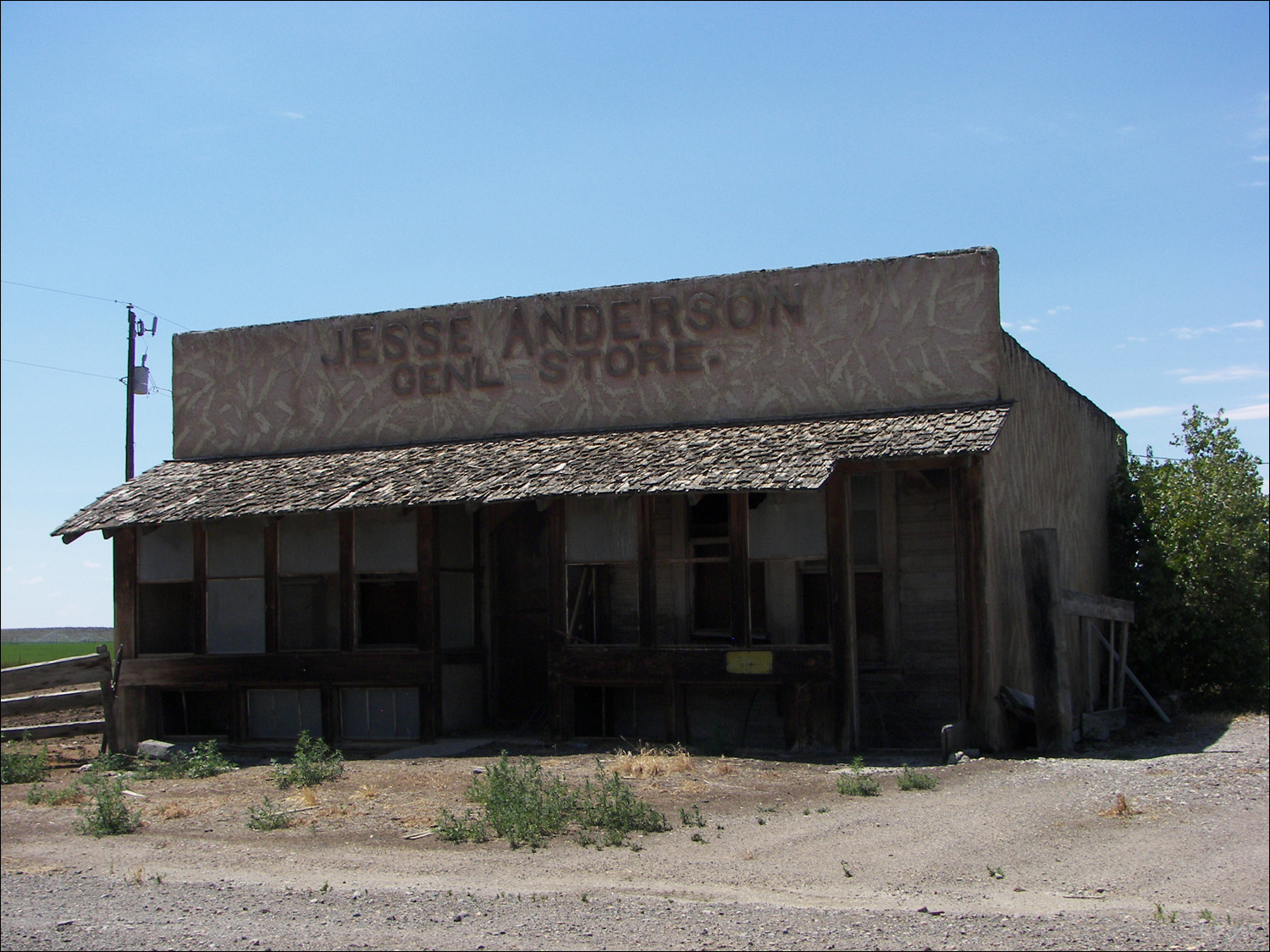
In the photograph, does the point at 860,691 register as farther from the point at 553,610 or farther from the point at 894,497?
the point at 553,610

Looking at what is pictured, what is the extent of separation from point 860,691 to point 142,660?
35.0 ft

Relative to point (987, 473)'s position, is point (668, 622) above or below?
below

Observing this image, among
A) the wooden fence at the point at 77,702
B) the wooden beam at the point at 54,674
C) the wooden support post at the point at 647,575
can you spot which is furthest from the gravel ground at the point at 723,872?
the wooden fence at the point at 77,702

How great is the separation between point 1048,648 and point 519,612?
26.3ft

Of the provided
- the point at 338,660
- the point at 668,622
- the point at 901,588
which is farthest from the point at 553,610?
the point at 901,588

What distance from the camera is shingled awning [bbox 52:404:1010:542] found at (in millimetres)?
14477

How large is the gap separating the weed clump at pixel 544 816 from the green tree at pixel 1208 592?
1299 centimetres

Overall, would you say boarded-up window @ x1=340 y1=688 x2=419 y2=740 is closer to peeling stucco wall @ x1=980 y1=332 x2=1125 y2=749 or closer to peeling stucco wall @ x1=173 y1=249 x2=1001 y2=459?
peeling stucco wall @ x1=173 y1=249 x2=1001 y2=459

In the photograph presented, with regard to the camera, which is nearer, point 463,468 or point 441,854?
point 441,854

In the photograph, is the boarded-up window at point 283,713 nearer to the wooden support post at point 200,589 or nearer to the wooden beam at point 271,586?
the wooden beam at point 271,586

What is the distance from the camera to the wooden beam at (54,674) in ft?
30.0

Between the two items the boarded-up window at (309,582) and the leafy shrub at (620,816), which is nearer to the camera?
the leafy shrub at (620,816)

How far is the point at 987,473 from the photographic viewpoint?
1507cm

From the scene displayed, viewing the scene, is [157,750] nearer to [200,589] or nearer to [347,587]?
[200,589]
